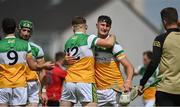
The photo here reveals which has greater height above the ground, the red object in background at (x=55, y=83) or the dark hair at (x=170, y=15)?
the dark hair at (x=170, y=15)

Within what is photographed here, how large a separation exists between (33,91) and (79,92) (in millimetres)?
1402

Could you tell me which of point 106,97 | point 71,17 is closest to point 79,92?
point 106,97

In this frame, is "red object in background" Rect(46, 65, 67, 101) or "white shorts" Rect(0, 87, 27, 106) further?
"red object in background" Rect(46, 65, 67, 101)

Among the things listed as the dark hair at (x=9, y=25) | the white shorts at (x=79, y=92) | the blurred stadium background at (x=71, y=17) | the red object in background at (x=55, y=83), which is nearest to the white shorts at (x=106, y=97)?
the white shorts at (x=79, y=92)

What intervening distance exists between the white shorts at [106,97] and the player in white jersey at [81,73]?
44 cm

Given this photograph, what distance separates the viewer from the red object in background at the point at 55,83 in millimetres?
16094

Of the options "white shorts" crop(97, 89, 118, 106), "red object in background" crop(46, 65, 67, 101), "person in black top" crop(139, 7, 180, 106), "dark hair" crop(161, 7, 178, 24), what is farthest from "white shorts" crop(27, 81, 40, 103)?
"red object in background" crop(46, 65, 67, 101)

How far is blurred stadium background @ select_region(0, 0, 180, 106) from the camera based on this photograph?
35.6 m

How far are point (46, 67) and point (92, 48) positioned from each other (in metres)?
0.81

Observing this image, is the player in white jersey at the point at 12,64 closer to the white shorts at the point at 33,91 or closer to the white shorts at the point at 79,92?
the white shorts at the point at 79,92

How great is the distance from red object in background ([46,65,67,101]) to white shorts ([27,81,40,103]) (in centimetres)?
365

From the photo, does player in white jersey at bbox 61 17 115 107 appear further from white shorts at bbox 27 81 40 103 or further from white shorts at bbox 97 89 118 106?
white shorts at bbox 27 81 40 103

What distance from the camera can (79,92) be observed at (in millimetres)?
11148

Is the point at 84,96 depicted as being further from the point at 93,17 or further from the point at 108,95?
the point at 93,17
